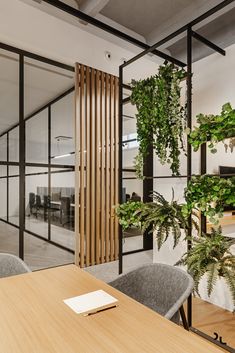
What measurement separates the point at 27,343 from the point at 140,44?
4.31 metres

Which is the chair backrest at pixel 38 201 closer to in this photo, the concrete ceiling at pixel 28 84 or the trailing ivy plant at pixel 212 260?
the concrete ceiling at pixel 28 84

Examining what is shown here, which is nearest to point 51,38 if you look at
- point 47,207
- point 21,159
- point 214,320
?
point 21,159

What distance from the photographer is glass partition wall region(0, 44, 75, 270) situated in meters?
4.02

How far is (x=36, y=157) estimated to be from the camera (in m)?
4.63

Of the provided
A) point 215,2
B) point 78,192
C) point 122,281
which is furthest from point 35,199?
point 215,2

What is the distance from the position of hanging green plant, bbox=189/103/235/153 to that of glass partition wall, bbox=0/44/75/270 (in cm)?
264

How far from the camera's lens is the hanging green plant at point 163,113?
2826mm

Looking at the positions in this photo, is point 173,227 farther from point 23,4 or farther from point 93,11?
point 23,4

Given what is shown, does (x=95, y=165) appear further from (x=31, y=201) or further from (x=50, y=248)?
(x=50, y=248)

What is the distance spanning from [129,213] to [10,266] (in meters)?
1.34

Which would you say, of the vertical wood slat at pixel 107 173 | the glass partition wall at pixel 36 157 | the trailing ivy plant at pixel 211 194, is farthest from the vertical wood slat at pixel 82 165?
the trailing ivy plant at pixel 211 194

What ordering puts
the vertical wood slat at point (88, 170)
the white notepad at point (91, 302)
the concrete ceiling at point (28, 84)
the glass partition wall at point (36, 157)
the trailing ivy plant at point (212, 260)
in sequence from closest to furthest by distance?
the white notepad at point (91, 302)
the trailing ivy plant at point (212, 260)
the glass partition wall at point (36, 157)
the concrete ceiling at point (28, 84)
the vertical wood slat at point (88, 170)

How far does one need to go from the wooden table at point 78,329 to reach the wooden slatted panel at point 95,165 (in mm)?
2793

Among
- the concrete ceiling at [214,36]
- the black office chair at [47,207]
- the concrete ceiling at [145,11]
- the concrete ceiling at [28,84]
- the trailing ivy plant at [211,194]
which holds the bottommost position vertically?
the black office chair at [47,207]
